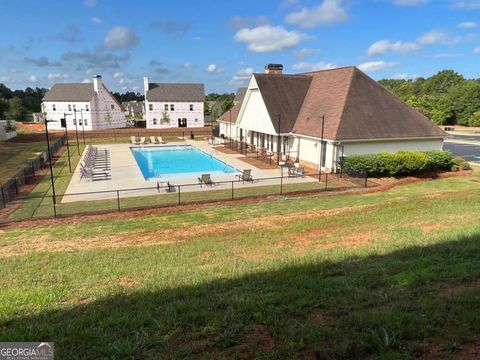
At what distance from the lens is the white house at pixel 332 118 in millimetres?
25672

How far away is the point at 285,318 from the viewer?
480 cm

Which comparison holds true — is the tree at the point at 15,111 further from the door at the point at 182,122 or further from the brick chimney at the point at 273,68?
the brick chimney at the point at 273,68

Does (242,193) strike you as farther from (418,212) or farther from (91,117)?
(91,117)

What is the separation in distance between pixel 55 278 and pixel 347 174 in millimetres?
19447

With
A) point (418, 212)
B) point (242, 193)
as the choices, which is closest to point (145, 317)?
point (418, 212)

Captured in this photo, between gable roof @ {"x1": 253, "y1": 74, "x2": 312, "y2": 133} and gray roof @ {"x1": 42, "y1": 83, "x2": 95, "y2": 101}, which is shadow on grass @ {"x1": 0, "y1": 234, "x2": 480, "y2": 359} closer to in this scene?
gable roof @ {"x1": 253, "y1": 74, "x2": 312, "y2": 133}

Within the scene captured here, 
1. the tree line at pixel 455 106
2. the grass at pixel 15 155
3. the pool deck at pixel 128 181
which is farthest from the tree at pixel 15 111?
the tree line at pixel 455 106

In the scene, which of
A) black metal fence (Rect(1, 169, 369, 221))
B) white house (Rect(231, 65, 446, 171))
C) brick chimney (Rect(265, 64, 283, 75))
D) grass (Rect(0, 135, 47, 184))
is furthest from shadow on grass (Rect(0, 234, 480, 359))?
brick chimney (Rect(265, 64, 283, 75))

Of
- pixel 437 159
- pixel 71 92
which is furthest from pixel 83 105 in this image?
pixel 437 159

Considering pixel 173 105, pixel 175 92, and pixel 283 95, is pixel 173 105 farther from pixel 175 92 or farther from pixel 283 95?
pixel 283 95

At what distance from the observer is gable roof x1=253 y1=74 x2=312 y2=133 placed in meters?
30.9

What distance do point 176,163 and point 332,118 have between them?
49.5 feet

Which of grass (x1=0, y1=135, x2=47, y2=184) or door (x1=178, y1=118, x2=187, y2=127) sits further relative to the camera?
door (x1=178, y1=118, x2=187, y2=127)

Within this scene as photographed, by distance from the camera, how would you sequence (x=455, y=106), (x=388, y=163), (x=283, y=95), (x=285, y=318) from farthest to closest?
1. (x=455, y=106)
2. (x=283, y=95)
3. (x=388, y=163)
4. (x=285, y=318)
